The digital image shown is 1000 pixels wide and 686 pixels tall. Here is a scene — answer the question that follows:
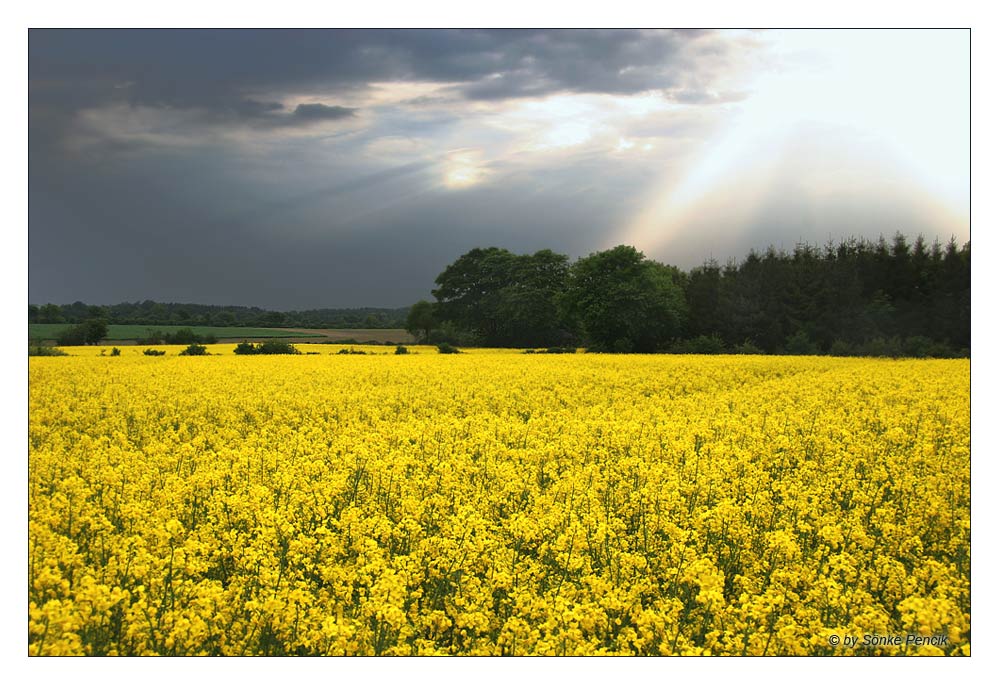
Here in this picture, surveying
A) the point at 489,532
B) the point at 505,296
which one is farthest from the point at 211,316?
the point at 505,296

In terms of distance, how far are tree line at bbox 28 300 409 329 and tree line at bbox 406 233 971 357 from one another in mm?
673

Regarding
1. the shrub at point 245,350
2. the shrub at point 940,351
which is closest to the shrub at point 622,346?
the shrub at point 940,351

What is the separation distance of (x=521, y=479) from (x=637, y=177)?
11.3 feet

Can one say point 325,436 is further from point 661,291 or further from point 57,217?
point 661,291

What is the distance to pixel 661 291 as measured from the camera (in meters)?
31.1

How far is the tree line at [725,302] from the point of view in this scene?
1109 cm

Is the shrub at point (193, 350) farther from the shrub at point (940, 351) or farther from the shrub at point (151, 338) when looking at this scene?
the shrub at point (940, 351)

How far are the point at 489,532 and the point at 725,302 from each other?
80.4ft

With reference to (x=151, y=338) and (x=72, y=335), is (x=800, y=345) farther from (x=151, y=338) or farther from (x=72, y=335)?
(x=72, y=335)

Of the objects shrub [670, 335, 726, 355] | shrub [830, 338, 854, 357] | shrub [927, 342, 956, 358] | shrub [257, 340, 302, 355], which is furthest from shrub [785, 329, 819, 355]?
shrub [257, 340, 302, 355]

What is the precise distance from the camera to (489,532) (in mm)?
5074

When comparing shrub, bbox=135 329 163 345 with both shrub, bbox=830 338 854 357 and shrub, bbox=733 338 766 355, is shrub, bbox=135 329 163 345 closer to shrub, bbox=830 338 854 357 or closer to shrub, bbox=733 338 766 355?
shrub, bbox=830 338 854 357

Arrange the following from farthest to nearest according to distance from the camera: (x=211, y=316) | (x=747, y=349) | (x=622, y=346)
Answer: (x=622, y=346) < (x=747, y=349) < (x=211, y=316)
